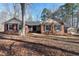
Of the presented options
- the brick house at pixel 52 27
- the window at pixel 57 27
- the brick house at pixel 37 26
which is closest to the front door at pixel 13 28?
the brick house at pixel 37 26

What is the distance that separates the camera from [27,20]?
467 cm

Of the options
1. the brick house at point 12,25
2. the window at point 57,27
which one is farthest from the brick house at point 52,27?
the brick house at point 12,25

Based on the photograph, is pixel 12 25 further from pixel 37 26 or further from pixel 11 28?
pixel 37 26

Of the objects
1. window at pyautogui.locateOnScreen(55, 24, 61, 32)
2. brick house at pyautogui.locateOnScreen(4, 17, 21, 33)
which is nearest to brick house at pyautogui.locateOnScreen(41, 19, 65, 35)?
window at pyautogui.locateOnScreen(55, 24, 61, 32)

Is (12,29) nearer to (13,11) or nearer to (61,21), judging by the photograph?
(13,11)

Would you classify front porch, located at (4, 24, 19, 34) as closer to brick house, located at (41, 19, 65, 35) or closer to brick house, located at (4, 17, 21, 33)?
brick house, located at (4, 17, 21, 33)

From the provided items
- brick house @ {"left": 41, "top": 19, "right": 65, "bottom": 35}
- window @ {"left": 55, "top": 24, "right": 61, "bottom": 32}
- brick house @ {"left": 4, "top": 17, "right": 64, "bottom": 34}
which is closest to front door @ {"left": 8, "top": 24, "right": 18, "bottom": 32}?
brick house @ {"left": 4, "top": 17, "right": 64, "bottom": 34}

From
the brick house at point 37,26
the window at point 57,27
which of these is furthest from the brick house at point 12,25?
the window at point 57,27

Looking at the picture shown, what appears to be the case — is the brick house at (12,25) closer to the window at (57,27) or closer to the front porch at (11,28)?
the front porch at (11,28)

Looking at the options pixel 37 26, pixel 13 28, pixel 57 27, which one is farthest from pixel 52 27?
pixel 13 28

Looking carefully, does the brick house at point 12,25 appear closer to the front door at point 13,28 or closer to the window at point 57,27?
the front door at point 13,28

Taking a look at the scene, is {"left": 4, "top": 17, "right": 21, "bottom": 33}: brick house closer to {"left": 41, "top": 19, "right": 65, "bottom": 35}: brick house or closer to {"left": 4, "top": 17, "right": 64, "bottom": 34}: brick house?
{"left": 4, "top": 17, "right": 64, "bottom": 34}: brick house

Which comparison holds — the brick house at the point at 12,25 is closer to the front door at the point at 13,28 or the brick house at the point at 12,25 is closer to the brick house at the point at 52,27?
the front door at the point at 13,28

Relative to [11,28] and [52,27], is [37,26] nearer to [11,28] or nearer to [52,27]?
[52,27]
